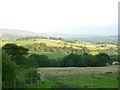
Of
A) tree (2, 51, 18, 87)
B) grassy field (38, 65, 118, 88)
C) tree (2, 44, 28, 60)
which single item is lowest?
grassy field (38, 65, 118, 88)

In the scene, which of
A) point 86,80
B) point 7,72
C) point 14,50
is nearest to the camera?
point 7,72

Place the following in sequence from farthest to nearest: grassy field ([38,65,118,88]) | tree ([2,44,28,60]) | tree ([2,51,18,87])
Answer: tree ([2,44,28,60])
grassy field ([38,65,118,88])
tree ([2,51,18,87])

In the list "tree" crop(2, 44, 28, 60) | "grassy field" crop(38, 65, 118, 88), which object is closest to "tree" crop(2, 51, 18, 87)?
"grassy field" crop(38, 65, 118, 88)

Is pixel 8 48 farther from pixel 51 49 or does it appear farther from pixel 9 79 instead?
pixel 51 49

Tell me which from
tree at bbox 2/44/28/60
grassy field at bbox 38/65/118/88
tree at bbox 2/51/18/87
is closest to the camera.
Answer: tree at bbox 2/51/18/87

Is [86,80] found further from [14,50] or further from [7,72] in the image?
[7,72]

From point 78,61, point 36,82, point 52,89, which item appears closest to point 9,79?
point 52,89

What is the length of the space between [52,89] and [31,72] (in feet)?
28.8

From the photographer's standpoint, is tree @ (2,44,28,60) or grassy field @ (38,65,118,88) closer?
grassy field @ (38,65,118,88)

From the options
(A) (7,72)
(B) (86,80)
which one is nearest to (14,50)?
(B) (86,80)

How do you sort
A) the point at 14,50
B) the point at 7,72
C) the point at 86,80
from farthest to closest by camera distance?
the point at 14,50 < the point at 86,80 < the point at 7,72

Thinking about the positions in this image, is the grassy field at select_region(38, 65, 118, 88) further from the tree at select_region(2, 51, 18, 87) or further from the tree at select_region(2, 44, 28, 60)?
the tree at select_region(2, 51, 18, 87)

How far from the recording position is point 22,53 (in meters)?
45.4

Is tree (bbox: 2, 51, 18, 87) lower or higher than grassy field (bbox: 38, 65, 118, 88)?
higher
